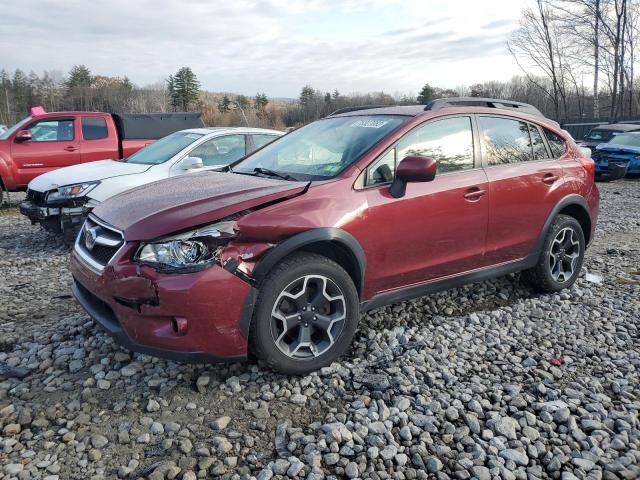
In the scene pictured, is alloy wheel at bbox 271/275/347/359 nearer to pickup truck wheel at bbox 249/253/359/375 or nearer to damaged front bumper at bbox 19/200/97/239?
pickup truck wheel at bbox 249/253/359/375

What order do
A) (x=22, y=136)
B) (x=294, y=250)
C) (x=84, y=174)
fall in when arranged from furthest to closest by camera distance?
(x=22, y=136) < (x=84, y=174) < (x=294, y=250)

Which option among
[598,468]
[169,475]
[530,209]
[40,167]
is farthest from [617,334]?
[40,167]

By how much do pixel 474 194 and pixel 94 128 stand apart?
899 cm

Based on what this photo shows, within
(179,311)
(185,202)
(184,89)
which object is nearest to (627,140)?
(185,202)

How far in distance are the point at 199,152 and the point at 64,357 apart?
4180mm

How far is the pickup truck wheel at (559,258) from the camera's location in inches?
181

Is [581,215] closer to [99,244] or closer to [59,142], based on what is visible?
[99,244]

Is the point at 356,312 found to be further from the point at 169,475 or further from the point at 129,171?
the point at 129,171

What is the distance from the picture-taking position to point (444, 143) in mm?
3926

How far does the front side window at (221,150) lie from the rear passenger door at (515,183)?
157 inches

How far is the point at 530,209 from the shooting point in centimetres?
433

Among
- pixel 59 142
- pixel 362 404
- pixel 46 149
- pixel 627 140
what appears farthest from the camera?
pixel 627 140

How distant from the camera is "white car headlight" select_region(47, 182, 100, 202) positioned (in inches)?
249

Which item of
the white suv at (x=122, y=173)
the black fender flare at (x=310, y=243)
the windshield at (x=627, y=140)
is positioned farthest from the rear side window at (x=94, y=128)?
the windshield at (x=627, y=140)
